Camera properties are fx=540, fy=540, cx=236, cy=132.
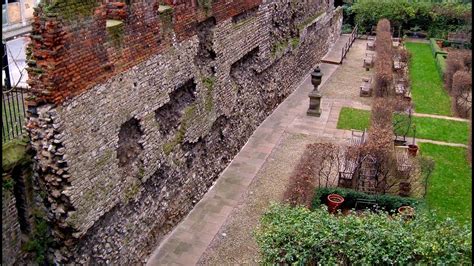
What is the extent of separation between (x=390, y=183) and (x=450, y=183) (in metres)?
1.89

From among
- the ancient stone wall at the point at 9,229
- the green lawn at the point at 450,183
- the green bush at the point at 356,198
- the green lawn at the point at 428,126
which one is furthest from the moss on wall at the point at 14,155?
the green lawn at the point at 428,126

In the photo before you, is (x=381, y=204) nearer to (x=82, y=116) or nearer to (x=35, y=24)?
(x=82, y=116)

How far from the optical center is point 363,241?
743 cm

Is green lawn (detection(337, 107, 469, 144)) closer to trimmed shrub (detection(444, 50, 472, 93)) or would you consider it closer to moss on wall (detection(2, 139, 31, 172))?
trimmed shrub (detection(444, 50, 472, 93))

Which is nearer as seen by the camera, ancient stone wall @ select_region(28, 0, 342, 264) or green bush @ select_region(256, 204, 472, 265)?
green bush @ select_region(256, 204, 472, 265)

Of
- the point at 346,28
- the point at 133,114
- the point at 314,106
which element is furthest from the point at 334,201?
the point at 346,28

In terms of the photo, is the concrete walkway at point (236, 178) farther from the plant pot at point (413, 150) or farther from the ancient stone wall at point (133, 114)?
the plant pot at point (413, 150)

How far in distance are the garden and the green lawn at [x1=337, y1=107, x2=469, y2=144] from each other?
3 centimetres

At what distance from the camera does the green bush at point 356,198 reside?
36.6 feet

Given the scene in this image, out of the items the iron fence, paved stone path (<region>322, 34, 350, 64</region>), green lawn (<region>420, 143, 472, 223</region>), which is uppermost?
the iron fence

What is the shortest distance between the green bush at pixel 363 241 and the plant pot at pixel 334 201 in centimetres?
330

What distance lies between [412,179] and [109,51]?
7.52 metres

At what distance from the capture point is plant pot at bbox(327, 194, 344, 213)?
37.1 feet

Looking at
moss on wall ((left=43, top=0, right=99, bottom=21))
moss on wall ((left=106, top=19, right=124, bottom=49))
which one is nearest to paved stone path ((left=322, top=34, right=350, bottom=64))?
moss on wall ((left=106, top=19, right=124, bottom=49))
